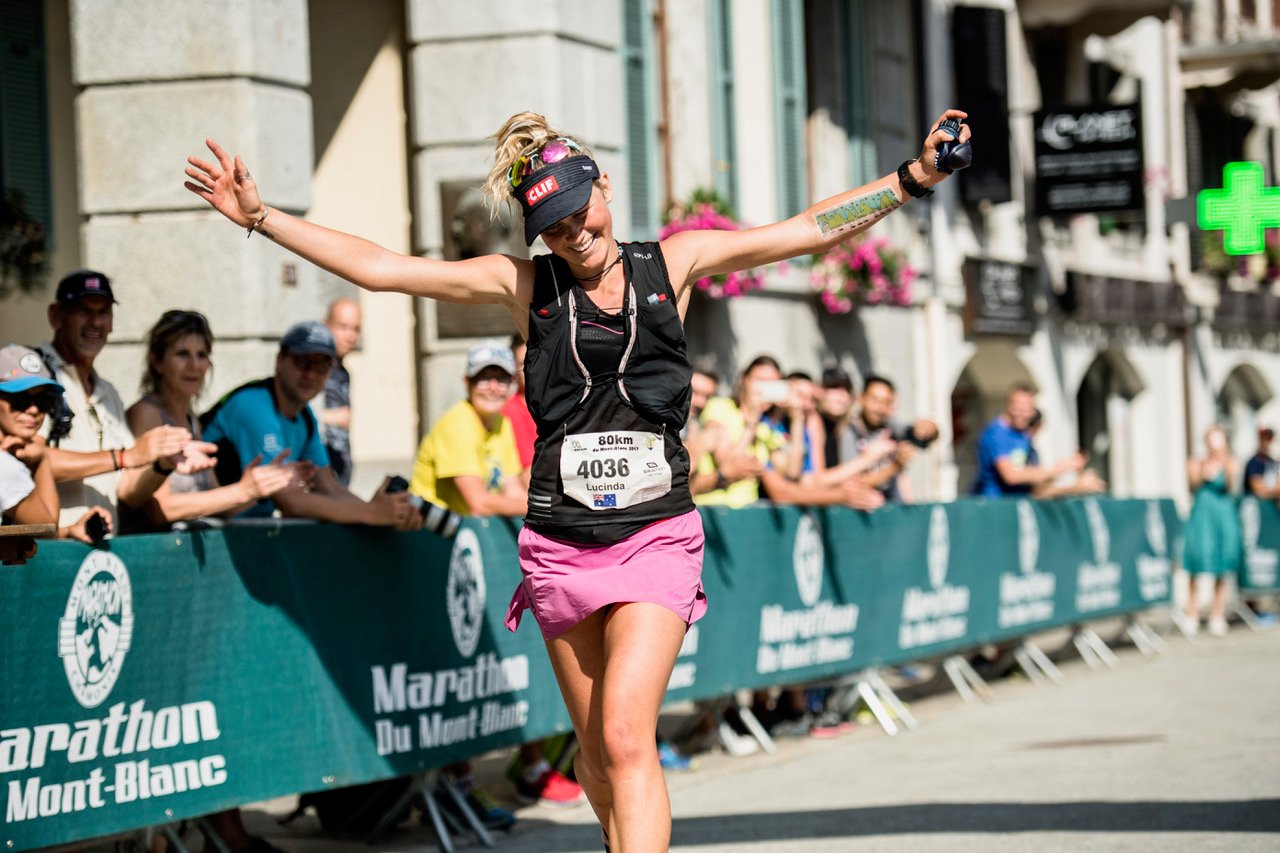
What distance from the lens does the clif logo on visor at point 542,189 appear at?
219 inches

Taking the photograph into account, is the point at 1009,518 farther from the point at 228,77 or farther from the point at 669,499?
the point at 669,499

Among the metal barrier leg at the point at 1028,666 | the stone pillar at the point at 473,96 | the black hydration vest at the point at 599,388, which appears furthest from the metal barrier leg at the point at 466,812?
the metal barrier leg at the point at 1028,666

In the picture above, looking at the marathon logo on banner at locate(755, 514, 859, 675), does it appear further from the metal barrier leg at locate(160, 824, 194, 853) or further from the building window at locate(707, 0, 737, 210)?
the building window at locate(707, 0, 737, 210)

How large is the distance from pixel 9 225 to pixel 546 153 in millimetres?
7623

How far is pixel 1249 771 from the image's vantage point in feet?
31.8

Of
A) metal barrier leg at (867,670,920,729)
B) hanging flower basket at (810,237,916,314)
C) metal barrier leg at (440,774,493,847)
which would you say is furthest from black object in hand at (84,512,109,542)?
hanging flower basket at (810,237,916,314)

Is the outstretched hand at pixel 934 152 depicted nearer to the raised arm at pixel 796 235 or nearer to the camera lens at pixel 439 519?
the raised arm at pixel 796 235

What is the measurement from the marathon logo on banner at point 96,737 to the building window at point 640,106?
10.2 m

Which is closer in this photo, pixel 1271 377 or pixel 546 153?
pixel 546 153

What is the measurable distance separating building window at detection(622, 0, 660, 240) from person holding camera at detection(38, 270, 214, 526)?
30.0 ft

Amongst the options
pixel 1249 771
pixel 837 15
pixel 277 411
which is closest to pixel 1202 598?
pixel 837 15

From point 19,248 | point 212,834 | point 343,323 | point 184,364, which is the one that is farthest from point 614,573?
point 19,248

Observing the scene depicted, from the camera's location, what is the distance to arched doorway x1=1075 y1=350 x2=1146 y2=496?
95.3ft

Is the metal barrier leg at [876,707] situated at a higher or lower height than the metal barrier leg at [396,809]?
lower
